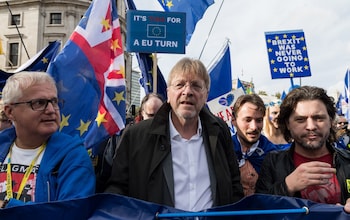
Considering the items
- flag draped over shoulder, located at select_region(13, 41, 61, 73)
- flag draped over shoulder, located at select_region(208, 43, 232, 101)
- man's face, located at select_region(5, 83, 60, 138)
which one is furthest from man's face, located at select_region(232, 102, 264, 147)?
flag draped over shoulder, located at select_region(13, 41, 61, 73)

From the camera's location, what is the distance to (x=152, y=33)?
5.47 metres

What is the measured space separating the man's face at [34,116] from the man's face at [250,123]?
5.34 ft

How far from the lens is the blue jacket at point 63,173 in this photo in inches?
82.1

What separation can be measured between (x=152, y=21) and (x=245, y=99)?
269 centimetres

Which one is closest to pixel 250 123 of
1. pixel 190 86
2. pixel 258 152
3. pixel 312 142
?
pixel 258 152

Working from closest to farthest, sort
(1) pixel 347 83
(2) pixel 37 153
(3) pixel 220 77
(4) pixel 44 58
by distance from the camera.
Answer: (2) pixel 37 153, (4) pixel 44 58, (3) pixel 220 77, (1) pixel 347 83

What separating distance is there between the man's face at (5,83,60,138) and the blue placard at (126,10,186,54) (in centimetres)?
324

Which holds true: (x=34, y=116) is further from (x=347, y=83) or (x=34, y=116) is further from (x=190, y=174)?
(x=347, y=83)

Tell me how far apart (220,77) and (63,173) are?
211 inches

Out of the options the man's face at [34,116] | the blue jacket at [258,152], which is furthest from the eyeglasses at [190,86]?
the blue jacket at [258,152]

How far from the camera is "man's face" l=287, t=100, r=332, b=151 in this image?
2330 mm

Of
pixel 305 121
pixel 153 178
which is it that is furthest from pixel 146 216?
pixel 305 121

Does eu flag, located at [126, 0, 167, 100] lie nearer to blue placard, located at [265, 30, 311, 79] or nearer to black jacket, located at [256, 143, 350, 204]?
blue placard, located at [265, 30, 311, 79]

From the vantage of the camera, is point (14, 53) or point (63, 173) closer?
point (63, 173)
